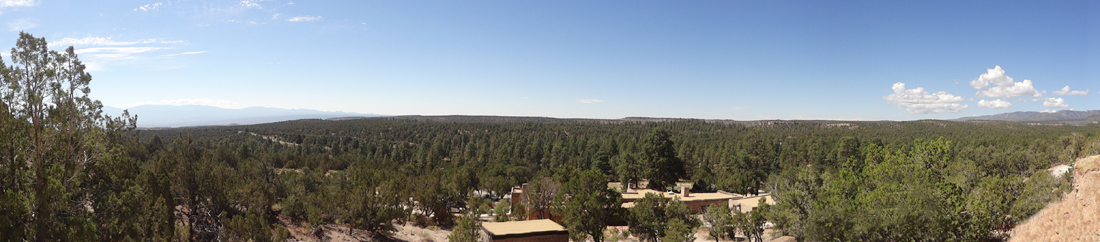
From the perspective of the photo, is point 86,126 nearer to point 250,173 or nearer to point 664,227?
point 664,227

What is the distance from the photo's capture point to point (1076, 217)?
44.7ft

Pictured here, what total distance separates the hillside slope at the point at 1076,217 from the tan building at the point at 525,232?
57.8 ft

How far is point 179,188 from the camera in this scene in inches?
982

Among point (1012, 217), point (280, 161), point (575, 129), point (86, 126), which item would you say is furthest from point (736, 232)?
point (575, 129)

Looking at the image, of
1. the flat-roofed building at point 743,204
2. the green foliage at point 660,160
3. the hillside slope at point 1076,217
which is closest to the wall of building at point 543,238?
the flat-roofed building at point 743,204

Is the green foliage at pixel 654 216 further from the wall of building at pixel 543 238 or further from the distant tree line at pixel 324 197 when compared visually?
the wall of building at pixel 543 238

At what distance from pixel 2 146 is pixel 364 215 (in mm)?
18048

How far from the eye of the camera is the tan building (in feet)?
73.3

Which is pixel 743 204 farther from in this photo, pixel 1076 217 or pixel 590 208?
pixel 1076 217

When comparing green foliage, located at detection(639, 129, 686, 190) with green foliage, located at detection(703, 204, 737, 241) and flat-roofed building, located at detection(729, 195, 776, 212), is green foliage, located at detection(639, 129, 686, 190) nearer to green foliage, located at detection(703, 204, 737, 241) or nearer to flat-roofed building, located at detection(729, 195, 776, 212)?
flat-roofed building, located at detection(729, 195, 776, 212)

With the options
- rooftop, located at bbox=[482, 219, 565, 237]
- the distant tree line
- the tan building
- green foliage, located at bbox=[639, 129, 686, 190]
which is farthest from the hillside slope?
green foliage, located at bbox=[639, 129, 686, 190]

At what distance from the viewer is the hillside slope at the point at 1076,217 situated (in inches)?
508

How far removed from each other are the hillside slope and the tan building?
57.8 ft

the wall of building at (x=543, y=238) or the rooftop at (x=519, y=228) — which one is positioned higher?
the rooftop at (x=519, y=228)
